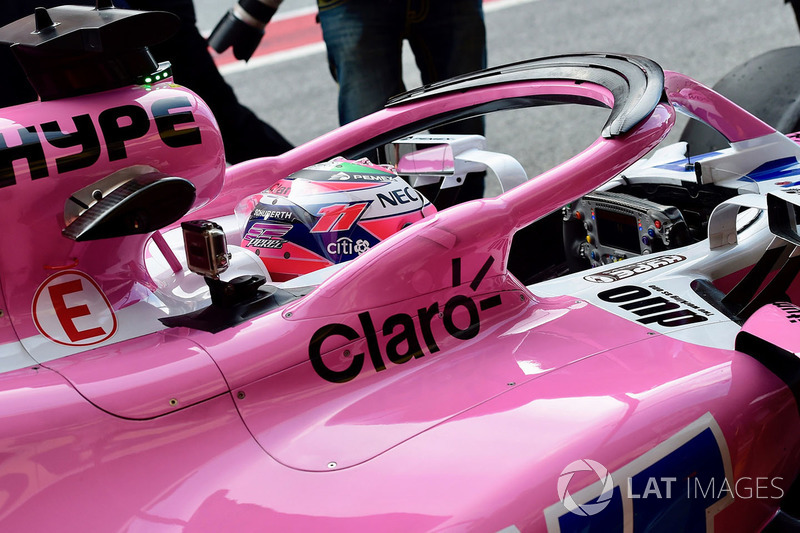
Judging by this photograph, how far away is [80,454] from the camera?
4.34 feet

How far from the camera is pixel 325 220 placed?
1.90 meters

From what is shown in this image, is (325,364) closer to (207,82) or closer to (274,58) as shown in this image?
(207,82)

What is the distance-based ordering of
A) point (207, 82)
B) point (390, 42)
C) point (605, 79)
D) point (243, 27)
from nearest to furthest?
point (605, 79) → point (243, 27) → point (390, 42) → point (207, 82)

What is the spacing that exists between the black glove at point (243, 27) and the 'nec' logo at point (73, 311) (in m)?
1.54

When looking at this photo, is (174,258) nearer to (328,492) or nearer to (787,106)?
(328,492)

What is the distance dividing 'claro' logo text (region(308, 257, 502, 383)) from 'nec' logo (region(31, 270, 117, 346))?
1.17ft

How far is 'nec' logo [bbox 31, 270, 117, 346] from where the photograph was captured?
1.46m

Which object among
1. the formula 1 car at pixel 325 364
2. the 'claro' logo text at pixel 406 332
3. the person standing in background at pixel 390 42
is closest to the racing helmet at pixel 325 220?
the formula 1 car at pixel 325 364

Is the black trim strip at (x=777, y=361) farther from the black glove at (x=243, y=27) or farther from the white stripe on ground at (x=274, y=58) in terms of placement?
the white stripe on ground at (x=274, y=58)

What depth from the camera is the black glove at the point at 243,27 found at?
284 centimetres

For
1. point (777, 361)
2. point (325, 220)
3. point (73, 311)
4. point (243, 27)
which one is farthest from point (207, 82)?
point (777, 361)

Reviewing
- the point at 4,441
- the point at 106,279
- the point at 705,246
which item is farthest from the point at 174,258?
the point at 705,246

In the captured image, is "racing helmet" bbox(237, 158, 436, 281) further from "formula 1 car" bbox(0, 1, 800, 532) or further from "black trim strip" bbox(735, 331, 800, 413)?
"black trim strip" bbox(735, 331, 800, 413)

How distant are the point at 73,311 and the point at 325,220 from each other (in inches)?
23.5
